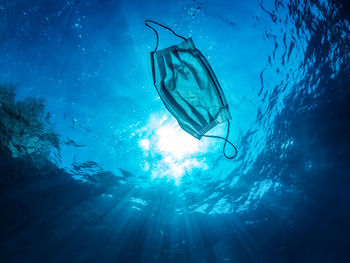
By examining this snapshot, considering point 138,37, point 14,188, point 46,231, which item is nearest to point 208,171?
point 138,37

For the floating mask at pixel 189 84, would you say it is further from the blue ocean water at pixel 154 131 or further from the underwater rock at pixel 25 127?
the underwater rock at pixel 25 127

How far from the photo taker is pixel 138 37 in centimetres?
607

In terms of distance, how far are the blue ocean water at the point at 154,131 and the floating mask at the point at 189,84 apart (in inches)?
131

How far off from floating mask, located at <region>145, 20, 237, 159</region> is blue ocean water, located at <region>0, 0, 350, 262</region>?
3.32m

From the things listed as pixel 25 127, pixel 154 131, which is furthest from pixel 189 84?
pixel 25 127

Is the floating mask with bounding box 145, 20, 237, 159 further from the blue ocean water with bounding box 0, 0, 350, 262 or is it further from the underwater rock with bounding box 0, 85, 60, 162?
the underwater rock with bounding box 0, 85, 60, 162

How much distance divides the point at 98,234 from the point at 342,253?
30348 mm

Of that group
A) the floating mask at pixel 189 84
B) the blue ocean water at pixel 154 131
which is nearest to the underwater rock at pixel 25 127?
the blue ocean water at pixel 154 131

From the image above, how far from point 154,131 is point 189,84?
218 inches

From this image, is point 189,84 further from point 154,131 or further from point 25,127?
point 25,127

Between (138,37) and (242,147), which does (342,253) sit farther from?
(138,37)

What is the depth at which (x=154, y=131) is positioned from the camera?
8.58m

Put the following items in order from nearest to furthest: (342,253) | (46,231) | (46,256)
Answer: (46,231), (46,256), (342,253)

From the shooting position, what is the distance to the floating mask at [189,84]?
314cm
